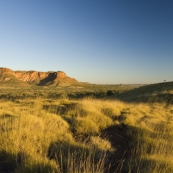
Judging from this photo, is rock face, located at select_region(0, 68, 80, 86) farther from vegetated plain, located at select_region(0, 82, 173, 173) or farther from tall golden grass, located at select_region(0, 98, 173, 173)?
tall golden grass, located at select_region(0, 98, 173, 173)

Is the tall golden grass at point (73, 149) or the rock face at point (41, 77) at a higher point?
the rock face at point (41, 77)

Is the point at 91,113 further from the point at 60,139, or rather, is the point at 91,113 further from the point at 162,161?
the point at 162,161

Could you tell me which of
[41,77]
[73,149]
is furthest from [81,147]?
[41,77]

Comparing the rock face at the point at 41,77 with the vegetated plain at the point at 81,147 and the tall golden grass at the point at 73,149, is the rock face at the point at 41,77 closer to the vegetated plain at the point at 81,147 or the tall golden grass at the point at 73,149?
the vegetated plain at the point at 81,147

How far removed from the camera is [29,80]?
189875mm

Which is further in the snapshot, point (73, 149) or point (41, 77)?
point (41, 77)

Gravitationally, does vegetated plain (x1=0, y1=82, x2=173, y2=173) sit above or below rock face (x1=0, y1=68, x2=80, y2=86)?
below

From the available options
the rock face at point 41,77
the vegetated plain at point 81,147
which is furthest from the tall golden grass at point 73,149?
the rock face at point 41,77

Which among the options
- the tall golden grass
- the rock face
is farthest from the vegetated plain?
the rock face

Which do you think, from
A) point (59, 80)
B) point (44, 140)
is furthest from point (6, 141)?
point (59, 80)

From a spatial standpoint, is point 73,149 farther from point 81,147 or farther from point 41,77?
point 41,77

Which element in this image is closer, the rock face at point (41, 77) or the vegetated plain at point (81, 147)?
the vegetated plain at point (81, 147)

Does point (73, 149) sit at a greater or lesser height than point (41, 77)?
lesser

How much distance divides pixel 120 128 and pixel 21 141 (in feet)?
15.4
